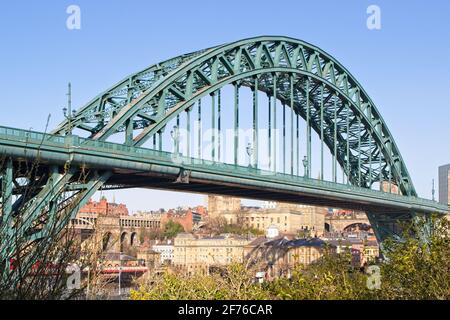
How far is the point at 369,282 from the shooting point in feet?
68.7

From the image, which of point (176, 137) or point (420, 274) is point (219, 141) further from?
point (420, 274)

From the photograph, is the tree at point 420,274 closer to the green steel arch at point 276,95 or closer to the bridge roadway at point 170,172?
the bridge roadway at point 170,172

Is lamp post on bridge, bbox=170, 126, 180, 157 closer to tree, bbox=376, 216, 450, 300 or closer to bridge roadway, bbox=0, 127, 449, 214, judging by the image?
bridge roadway, bbox=0, 127, 449, 214

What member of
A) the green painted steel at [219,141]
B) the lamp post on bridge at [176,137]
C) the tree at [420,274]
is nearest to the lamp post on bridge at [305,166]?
the green painted steel at [219,141]

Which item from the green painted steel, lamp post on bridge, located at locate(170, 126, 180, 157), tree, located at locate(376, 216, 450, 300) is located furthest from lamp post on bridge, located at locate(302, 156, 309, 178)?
tree, located at locate(376, 216, 450, 300)

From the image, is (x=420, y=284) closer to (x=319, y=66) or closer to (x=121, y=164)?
(x=121, y=164)

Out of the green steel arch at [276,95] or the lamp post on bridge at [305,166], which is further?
the lamp post on bridge at [305,166]

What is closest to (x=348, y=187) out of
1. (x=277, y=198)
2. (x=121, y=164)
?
(x=277, y=198)

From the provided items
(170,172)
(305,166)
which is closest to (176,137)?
(170,172)

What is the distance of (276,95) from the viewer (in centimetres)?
6862

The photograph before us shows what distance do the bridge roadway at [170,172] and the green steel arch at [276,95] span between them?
265 cm

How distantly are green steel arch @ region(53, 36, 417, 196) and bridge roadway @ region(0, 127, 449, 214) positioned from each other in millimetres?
2648

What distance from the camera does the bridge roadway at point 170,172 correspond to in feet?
108

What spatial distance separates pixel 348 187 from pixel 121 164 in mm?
32308
